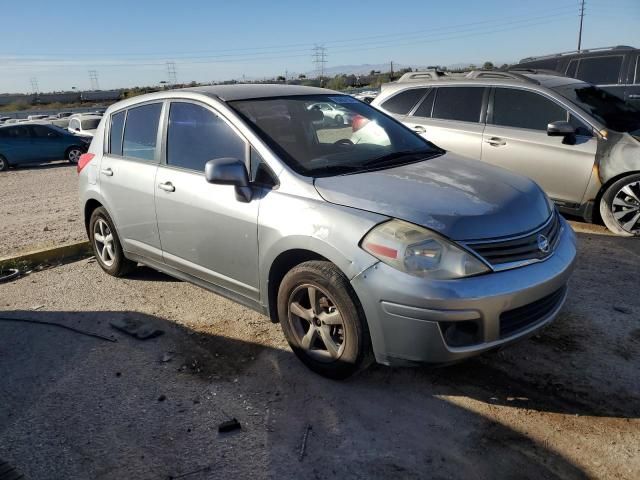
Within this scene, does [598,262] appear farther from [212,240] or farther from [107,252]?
[107,252]

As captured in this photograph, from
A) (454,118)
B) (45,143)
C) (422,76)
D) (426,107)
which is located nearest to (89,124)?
(45,143)

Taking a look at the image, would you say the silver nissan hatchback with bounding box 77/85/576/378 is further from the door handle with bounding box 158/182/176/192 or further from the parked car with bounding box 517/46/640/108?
the parked car with bounding box 517/46/640/108

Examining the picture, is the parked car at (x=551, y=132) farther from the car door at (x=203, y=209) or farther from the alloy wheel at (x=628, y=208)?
the car door at (x=203, y=209)

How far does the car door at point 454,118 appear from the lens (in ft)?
21.5

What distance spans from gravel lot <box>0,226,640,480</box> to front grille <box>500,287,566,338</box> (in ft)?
1.51

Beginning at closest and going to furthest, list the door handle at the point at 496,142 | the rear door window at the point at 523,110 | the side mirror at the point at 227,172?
the side mirror at the point at 227,172, the rear door window at the point at 523,110, the door handle at the point at 496,142

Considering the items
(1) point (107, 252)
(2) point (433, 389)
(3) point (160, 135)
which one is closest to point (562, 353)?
(2) point (433, 389)

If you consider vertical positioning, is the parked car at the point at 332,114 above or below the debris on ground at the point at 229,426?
above

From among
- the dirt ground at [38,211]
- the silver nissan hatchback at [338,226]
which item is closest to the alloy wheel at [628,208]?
the silver nissan hatchback at [338,226]

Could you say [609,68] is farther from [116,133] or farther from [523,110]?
[116,133]

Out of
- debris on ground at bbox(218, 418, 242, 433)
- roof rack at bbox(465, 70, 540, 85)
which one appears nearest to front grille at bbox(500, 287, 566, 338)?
debris on ground at bbox(218, 418, 242, 433)

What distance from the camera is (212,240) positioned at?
3.76 m

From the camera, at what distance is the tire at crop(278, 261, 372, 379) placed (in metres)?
2.92

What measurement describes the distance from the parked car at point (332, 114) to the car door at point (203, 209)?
0.85m
